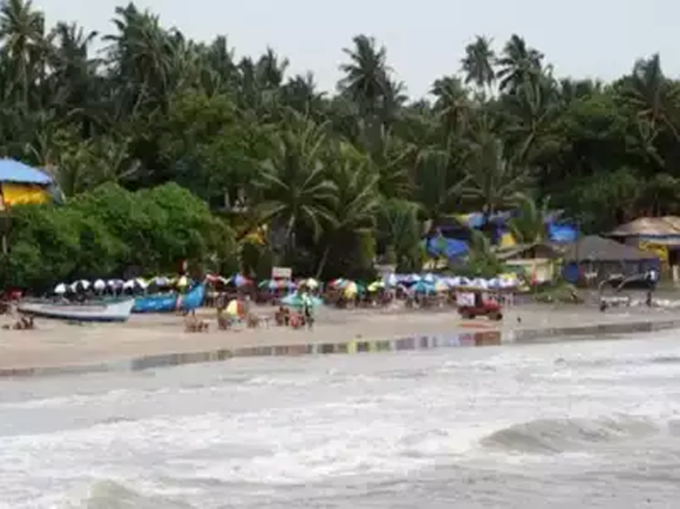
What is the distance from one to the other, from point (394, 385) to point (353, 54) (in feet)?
192

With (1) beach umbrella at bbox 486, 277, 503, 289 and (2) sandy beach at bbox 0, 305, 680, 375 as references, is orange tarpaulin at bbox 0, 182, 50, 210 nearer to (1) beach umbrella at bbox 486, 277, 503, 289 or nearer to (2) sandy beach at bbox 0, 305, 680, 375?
(2) sandy beach at bbox 0, 305, 680, 375

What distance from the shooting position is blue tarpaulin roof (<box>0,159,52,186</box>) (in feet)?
169

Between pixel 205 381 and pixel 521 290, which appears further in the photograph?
pixel 521 290

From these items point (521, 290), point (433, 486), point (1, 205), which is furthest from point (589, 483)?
point (521, 290)

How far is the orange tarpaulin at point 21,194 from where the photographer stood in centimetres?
5066

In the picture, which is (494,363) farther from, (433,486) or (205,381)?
(433,486)

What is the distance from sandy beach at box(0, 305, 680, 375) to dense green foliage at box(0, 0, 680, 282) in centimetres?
611

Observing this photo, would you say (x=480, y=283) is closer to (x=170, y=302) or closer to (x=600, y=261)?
(x=600, y=261)

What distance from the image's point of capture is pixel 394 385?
946 inches

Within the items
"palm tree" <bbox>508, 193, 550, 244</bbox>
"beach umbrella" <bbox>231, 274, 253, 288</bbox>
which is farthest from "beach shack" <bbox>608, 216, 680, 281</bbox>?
"beach umbrella" <bbox>231, 274, 253, 288</bbox>

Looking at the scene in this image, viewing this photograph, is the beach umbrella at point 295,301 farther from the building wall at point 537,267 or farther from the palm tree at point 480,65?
A: the palm tree at point 480,65

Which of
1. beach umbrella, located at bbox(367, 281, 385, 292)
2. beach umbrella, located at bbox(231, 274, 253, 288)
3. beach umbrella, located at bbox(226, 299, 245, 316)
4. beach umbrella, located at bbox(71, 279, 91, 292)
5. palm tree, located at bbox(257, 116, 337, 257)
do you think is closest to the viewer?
beach umbrella, located at bbox(226, 299, 245, 316)

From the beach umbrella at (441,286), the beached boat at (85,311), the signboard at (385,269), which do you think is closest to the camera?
the beached boat at (85,311)

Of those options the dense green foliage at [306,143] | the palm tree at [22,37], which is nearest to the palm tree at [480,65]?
the dense green foliage at [306,143]
